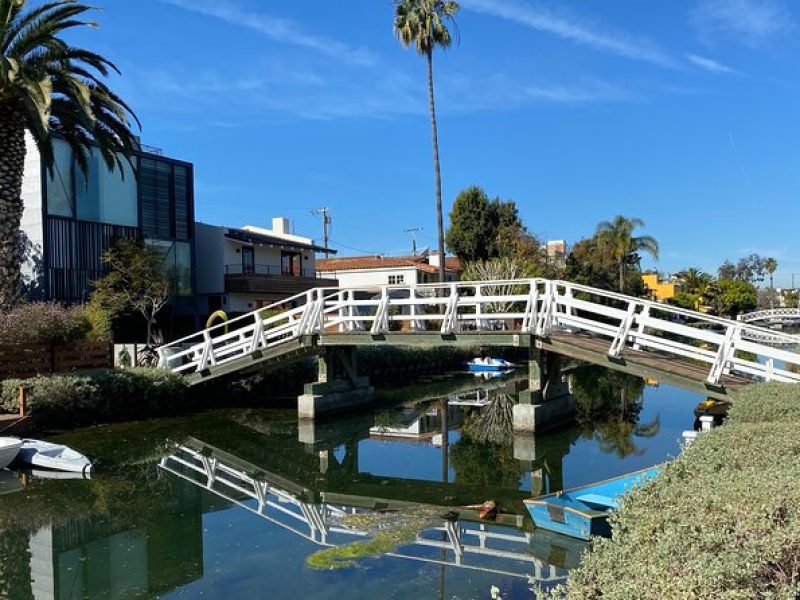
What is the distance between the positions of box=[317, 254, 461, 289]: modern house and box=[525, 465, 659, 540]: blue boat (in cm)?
4498

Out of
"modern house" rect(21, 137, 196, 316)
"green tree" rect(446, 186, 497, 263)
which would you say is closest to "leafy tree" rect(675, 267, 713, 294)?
"green tree" rect(446, 186, 497, 263)

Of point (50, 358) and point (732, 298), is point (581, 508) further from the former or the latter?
point (732, 298)

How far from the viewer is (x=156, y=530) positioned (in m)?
10.5

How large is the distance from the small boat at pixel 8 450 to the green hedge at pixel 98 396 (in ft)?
12.6

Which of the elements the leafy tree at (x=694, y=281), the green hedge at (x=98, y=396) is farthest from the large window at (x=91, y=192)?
the leafy tree at (x=694, y=281)

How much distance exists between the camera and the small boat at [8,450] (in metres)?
13.8

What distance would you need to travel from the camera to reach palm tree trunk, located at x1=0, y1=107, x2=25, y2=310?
20.2m

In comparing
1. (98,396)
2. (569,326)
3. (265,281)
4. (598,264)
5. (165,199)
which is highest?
(165,199)

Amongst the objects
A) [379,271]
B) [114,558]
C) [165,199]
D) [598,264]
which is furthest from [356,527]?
[598,264]

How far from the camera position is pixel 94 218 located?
30344mm

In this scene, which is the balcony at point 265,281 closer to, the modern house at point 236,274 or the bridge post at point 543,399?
the modern house at point 236,274

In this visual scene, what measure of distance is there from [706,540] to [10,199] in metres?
21.2

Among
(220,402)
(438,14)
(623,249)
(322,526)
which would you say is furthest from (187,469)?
(623,249)

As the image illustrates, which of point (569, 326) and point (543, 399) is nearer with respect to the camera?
point (543, 399)
